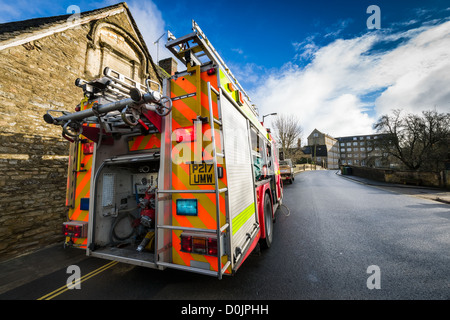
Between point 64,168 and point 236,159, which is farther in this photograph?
point 64,168

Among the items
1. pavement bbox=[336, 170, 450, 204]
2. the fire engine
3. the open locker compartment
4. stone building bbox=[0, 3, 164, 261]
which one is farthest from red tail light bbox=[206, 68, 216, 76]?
pavement bbox=[336, 170, 450, 204]

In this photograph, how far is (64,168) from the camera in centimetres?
538

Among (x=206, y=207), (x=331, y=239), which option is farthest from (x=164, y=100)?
(x=331, y=239)

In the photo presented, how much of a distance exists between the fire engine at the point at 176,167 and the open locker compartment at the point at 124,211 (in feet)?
0.06

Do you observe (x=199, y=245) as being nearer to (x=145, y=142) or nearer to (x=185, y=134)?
(x=185, y=134)

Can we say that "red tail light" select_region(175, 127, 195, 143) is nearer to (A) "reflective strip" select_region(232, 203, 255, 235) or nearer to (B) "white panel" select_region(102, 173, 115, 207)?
(A) "reflective strip" select_region(232, 203, 255, 235)

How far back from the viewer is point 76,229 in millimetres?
2799

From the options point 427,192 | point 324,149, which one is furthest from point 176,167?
point 324,149

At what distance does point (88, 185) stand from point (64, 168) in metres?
3.49

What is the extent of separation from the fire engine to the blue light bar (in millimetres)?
13

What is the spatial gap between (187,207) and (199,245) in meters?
0.47
